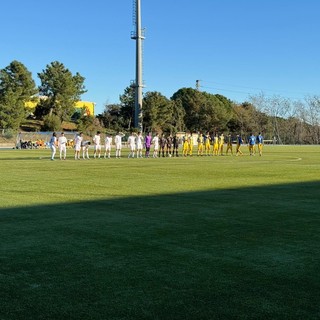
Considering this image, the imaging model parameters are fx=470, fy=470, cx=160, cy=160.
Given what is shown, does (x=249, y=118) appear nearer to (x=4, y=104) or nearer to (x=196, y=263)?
(x=4, y=104)

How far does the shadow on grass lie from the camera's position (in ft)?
14.0

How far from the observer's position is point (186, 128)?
9306 centimetres

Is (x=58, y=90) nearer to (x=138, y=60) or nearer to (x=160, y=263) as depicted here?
(x=138, y=60)

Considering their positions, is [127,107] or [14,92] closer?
[14,92]

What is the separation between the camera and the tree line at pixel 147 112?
73481mm

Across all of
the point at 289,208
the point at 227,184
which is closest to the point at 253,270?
the point at 289,208

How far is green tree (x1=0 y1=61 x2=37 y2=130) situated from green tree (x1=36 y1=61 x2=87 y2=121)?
172 inches

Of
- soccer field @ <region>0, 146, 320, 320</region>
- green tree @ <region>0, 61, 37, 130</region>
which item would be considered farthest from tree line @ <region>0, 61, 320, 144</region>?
soccer field @ <region>0, 146, 320, 320</region>

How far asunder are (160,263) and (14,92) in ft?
232

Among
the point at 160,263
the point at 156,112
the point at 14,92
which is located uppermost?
the point at 14,92

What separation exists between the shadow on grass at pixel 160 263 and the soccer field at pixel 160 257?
0.01 m

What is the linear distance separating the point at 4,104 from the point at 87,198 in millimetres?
63187

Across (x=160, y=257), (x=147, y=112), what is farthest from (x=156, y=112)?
(x=160, y=257)

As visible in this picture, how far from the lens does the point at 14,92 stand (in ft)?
235
